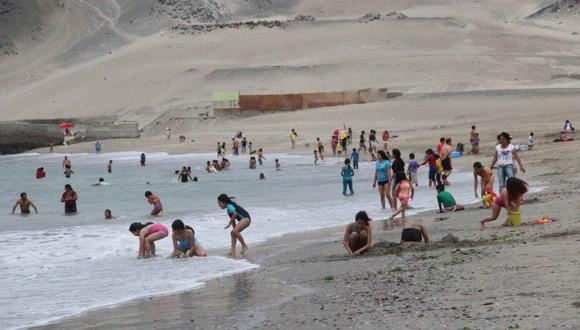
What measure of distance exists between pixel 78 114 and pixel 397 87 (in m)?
21.4

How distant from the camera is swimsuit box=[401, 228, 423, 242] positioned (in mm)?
13453

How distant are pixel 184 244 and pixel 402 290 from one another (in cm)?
577

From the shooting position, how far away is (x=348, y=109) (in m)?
55.9

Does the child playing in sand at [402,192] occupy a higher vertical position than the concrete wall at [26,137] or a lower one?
lower

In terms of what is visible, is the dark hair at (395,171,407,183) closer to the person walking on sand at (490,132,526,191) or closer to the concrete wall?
the person walking on sand at (490,132,526,191)

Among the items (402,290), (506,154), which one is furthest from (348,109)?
(402,290)

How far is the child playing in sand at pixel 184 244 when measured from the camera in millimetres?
15086

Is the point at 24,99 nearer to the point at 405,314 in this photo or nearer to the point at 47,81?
the point at 47,81

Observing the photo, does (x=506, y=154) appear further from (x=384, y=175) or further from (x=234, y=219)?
(x=234, y=219)

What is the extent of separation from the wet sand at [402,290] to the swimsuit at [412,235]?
0.27m

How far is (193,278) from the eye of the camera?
13.0 meters

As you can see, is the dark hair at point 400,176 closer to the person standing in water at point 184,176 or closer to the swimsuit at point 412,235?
the swimsuit at point 412,235

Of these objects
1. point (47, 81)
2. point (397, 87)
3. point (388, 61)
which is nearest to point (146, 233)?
point (397, 87)

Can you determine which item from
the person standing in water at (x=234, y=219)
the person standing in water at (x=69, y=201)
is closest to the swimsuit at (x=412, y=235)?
the person standing in water at (x=234, y=219)
